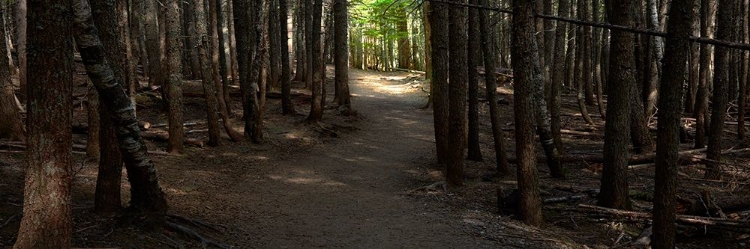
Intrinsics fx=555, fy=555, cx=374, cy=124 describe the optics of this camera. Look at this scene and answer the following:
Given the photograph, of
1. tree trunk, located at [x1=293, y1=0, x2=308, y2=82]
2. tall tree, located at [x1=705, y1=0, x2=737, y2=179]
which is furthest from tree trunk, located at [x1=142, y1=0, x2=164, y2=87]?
tall tree, located at [x1=705, y1=0, x2=737, y2=179]

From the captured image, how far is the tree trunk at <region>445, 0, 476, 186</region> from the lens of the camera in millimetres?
10797

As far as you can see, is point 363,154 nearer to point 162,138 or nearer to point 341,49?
point 341,49

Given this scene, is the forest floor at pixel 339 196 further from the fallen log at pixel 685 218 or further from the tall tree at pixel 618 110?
the tall tree at pixel 618 110

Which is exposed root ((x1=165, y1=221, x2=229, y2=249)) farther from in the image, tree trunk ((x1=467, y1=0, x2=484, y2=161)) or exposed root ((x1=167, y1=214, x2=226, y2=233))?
tree trunk ((x1=467, y1=0, x2=484, y2=161))

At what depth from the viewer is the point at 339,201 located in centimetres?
1057

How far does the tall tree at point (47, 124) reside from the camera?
451 centimetres

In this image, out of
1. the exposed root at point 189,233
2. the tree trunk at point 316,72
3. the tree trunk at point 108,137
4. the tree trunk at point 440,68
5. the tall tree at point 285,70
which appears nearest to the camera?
the tree trunk at point 108,137

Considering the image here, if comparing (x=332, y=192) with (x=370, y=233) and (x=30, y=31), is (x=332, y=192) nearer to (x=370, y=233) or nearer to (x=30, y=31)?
(x=370, y=233)

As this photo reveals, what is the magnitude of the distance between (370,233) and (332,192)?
9.88 feet

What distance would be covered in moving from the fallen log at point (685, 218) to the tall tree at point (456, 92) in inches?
116

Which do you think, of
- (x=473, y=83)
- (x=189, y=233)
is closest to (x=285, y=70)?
(x=473, y=83)

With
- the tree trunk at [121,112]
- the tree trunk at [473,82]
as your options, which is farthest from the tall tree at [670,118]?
the tree trunk at [473,82]

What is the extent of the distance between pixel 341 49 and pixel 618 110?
11.5m

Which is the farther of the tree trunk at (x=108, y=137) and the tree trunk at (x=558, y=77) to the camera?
the tree trunk at (x=558, y=77)
